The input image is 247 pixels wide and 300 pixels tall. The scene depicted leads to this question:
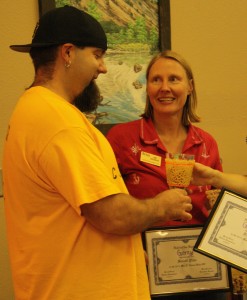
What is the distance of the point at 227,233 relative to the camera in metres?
1.61

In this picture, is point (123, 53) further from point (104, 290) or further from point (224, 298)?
point (104, 290)

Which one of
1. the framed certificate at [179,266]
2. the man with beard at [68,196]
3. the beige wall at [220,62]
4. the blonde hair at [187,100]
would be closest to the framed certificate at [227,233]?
the framed certificate at [179,266]

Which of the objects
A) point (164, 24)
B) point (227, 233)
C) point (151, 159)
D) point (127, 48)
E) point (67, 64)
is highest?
point (164, 24)

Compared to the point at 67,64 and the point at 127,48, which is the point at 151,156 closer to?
the point at 67,64

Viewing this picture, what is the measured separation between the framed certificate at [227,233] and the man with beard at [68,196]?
0.30 meters

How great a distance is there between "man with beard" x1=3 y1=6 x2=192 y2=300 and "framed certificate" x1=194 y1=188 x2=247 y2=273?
30 centimetres

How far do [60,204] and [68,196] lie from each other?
6 cm

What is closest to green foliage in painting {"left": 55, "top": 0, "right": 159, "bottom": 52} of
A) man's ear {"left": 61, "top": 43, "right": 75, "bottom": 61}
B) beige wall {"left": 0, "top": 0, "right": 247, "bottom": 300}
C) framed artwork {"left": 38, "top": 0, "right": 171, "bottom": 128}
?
framed artwork {"left": 38, "top": 0, "right": 171, "bottom": 128}

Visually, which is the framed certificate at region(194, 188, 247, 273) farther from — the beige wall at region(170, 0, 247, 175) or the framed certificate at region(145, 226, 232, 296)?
the beige wall at region(170, 0, 247, 175)

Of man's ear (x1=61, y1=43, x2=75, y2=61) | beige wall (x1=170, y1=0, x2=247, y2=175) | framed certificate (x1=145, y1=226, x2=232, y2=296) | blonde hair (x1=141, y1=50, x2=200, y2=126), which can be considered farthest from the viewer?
beige wall (x1=170, y1=0, x2=247, y2=175)

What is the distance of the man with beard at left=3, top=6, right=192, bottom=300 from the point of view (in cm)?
117

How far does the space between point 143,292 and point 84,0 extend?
1564mm

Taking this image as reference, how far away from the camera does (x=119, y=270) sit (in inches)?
49.6

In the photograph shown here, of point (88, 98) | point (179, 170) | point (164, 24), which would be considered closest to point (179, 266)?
point (179, 170)
